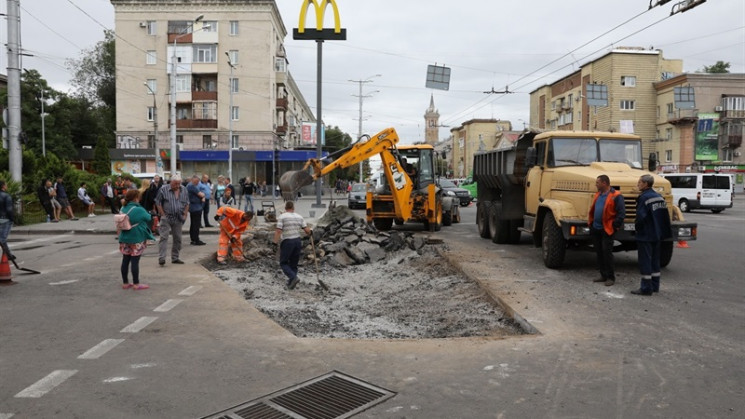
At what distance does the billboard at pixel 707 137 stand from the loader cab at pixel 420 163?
44.3 meters

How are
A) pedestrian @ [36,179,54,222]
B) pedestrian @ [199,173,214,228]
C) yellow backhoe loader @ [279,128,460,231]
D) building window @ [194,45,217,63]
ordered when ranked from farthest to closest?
building window @ [194,45,217,63] → pedestrian @ [36,179,54,222] → pedestrian @ [199,173,214,228] → yellow backhoe loader @ [279,128,460,231]

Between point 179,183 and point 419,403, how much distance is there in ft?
30.0

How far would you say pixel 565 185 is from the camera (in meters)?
10.9

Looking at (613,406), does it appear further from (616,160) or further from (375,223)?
(375,223)

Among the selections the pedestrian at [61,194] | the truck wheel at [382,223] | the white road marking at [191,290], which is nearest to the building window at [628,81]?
the truck wheel at [382,223]

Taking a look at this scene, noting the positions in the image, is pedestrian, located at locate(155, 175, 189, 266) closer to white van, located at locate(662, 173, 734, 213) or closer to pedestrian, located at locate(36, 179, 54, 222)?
pedestrian, located at locate(36, 179, 54, 222)

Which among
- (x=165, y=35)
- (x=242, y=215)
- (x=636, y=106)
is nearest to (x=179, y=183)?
(x=242, y=215)

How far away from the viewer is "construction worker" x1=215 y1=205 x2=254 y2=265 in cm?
1164

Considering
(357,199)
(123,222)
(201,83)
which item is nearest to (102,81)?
(201,83)

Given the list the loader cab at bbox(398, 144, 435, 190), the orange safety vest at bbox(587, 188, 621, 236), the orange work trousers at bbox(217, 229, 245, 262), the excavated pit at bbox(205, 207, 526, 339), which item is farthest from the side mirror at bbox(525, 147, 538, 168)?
the loader cab at bbox(398, 144, 435, 190)

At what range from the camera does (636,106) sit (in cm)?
5606

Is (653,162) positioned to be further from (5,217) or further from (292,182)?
(5,217)

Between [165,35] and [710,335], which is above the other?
[165,35]

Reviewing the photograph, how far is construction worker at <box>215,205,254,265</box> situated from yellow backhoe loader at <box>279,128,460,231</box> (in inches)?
106
